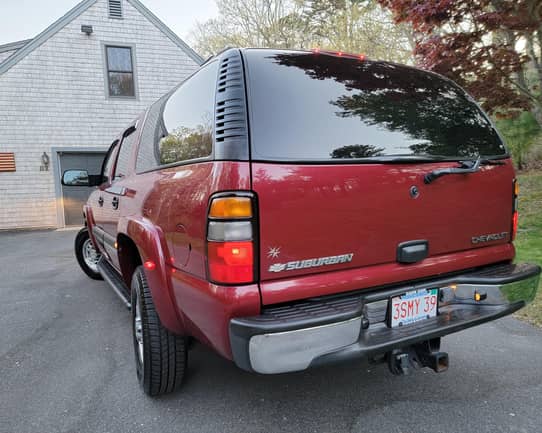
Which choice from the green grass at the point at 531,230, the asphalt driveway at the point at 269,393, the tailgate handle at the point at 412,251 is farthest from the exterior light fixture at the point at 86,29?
the tailgate handle at the point at 412,251

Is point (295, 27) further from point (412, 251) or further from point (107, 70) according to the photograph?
point (412, 251)

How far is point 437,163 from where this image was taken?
6.86 ft

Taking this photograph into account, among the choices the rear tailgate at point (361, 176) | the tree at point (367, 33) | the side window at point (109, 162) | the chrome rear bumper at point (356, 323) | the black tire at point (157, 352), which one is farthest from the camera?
the tree at point (367, 33)

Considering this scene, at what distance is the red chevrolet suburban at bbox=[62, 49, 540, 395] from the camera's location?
171cm

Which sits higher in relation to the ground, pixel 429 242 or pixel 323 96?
pixel 323 96

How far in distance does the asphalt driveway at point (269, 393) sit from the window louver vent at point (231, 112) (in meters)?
1.52

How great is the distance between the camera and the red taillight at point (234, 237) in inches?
66.4

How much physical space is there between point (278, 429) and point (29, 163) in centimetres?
1149

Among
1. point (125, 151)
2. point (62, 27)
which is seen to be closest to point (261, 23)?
point (62, 27)

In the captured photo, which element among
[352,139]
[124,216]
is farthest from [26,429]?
[352,139]

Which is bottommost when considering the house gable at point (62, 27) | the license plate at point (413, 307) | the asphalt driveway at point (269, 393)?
the asphalt driveway at point (269, 393)

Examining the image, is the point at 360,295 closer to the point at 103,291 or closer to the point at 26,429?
the point at 26,429

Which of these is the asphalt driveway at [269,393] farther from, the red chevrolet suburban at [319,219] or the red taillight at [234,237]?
the red taillight at [234,237]

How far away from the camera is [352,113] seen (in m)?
2.02
